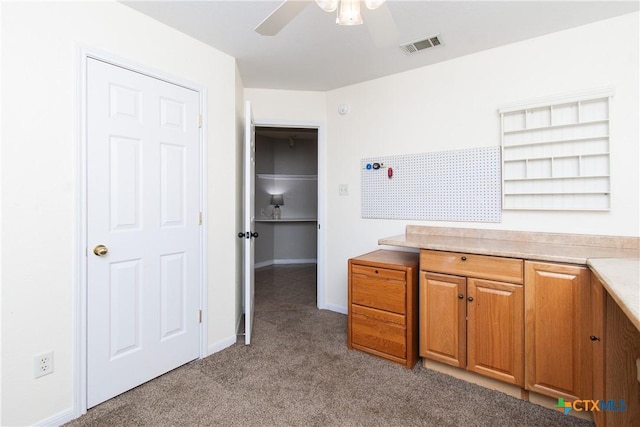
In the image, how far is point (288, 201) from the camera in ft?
19.7

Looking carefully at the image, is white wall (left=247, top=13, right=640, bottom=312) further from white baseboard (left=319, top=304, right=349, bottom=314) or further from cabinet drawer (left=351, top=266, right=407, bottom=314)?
cabinet drawer (left=351, top=266, right=407, bottom=314)

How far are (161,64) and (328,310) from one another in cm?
265

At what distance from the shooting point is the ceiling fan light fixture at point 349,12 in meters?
1.15

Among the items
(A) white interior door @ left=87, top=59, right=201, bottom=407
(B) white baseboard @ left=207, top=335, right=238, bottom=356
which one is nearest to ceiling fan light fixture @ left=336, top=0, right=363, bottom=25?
(A) white interior door @ left=87, top=59, right=201, bottom=407

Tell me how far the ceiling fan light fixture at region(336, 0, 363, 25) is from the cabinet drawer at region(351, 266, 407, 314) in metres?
1.58

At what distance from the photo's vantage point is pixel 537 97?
2152mm

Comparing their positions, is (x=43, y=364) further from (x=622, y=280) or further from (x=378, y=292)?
(x=622, y=280)

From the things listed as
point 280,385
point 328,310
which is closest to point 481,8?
point 280,385

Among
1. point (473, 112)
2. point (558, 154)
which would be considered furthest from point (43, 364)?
point (558, 154)

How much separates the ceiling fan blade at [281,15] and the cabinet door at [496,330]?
5.71 ft

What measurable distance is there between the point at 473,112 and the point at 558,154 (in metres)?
0.67

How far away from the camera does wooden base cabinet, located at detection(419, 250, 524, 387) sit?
1774 millimetres

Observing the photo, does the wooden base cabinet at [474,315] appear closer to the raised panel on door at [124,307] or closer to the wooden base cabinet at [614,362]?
the wooden base cabinet at [614,362]

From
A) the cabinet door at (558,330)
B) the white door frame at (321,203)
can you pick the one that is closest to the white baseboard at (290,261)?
the white door frame at (321,203)
